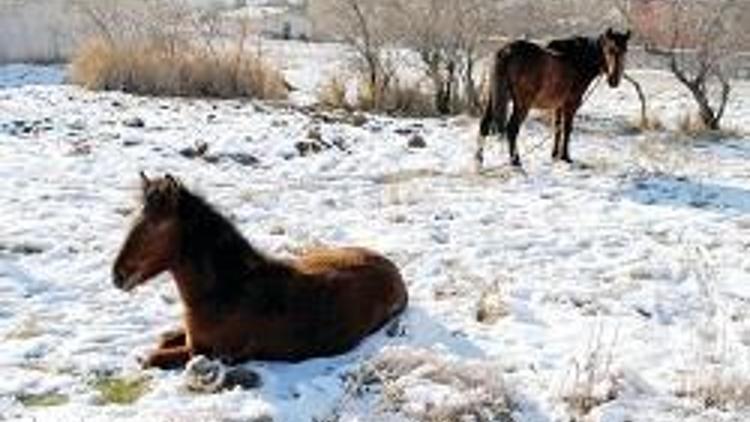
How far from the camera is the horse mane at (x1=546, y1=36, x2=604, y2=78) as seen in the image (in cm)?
1415

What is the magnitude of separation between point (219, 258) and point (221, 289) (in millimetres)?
169

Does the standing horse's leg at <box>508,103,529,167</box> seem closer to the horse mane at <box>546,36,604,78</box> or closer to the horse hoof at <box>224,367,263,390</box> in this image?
the horse mane at <box>546,36,604,78</box>

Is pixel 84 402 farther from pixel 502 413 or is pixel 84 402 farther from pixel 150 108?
pixel 150 108

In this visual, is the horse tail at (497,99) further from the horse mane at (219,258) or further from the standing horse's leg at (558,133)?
the horse mane at (219,258)

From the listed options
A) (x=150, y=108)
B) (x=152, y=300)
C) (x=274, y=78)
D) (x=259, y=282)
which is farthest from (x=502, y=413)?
(x=274, y=78)

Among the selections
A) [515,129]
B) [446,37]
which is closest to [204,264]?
[515,129]

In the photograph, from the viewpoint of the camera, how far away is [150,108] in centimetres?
1716

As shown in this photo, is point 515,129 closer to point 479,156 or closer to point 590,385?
point 479,156

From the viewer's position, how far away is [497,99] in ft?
45.5

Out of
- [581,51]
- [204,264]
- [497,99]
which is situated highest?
[581,51]

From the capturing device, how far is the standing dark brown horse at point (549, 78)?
13.7 metres

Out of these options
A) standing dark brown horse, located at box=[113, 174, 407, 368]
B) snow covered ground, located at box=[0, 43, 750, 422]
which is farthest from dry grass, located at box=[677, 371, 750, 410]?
standing dark brown horse, located at box=[113, 174, 407, 368]

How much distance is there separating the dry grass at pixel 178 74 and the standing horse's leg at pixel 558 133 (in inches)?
290

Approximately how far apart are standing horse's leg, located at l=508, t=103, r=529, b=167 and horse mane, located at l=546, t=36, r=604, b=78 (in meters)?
0.76
